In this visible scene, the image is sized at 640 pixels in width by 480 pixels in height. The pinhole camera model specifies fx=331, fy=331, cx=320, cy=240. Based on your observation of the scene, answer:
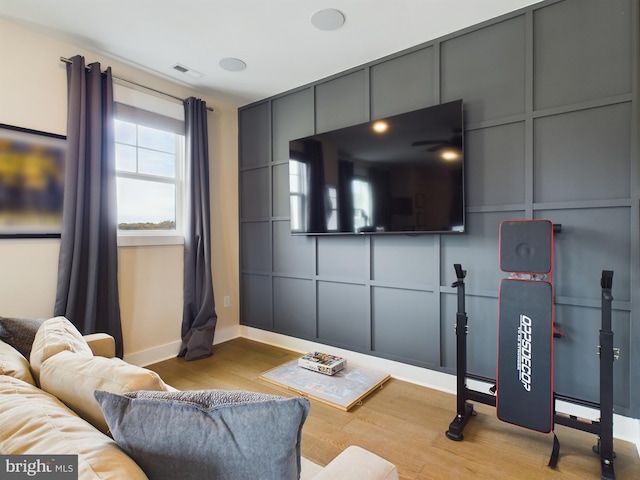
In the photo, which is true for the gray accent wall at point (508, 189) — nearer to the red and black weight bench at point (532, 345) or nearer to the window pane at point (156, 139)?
the red and black weight bench at point (532, 345)

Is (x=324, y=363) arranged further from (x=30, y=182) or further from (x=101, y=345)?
(x=30, y=182)

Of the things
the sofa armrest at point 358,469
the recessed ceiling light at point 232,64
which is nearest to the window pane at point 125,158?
the recessed ceiling light at point 232,64

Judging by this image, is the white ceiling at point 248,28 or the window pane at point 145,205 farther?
the window pane at point 145,205

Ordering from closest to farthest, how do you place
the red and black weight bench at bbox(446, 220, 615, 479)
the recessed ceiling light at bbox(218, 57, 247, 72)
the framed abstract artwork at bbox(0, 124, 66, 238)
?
1. the red and black weight bench at bbox(446, 220, 615, 479)
2. the framed abstract artwork at bbox(0, 124, 66, 238)
3. the recessed ceiling light at bbox(218, 57, 247, 72)

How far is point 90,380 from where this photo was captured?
35.1 inches

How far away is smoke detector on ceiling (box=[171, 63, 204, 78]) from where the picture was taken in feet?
9.75

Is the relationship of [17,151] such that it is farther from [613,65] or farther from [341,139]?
[613,65]

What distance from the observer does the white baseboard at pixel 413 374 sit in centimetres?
191

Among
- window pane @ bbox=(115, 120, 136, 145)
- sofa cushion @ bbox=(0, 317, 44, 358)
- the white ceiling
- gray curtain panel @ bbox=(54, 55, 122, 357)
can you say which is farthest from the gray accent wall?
sofa cushion @ bbox=(0, 317, 44, 358)

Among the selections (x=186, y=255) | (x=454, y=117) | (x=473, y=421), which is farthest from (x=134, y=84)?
(x=473, y=421)

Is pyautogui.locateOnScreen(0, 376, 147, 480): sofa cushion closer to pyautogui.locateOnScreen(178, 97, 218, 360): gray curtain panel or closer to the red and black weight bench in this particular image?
the red and black weight bench

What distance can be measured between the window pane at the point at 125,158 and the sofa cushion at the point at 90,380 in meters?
2.36

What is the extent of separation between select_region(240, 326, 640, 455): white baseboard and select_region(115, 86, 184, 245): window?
1.45 metres

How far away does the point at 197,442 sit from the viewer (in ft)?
2.20
